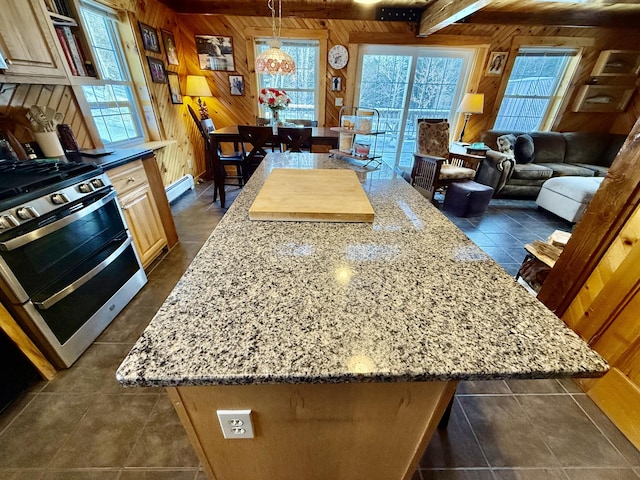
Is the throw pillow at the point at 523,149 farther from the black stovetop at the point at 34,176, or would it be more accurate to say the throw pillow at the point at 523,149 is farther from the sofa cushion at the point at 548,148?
the black stovetop at the point at 34,176

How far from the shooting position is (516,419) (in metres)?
1.28

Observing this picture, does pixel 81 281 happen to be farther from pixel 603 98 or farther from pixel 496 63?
pixel 603 98

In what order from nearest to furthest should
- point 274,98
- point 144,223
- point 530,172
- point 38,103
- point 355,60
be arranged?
point 38,103
point 144,223
point 274,98
point 530,172
point 355,60

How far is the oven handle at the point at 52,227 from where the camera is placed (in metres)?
1.11

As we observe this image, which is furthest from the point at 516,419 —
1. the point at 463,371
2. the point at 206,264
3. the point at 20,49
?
the point at 20,49

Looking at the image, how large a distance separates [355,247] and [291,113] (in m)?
4.29

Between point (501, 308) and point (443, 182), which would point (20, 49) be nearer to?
point (501, 308)

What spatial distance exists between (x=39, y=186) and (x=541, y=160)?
5659mm

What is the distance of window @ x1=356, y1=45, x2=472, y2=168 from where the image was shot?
4090 mm

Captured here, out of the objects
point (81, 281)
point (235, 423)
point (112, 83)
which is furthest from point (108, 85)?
point (235, 423)

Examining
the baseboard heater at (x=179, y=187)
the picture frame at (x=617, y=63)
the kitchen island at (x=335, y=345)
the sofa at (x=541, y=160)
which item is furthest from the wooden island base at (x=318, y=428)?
the picture frame at (x=617, y=63)

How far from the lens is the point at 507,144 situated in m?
3.86

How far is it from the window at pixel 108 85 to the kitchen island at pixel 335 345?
9.67 ft

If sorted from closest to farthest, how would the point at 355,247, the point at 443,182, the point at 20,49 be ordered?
1. the point at 355,247
2. the point at 20,49
3. the point at 443,182
